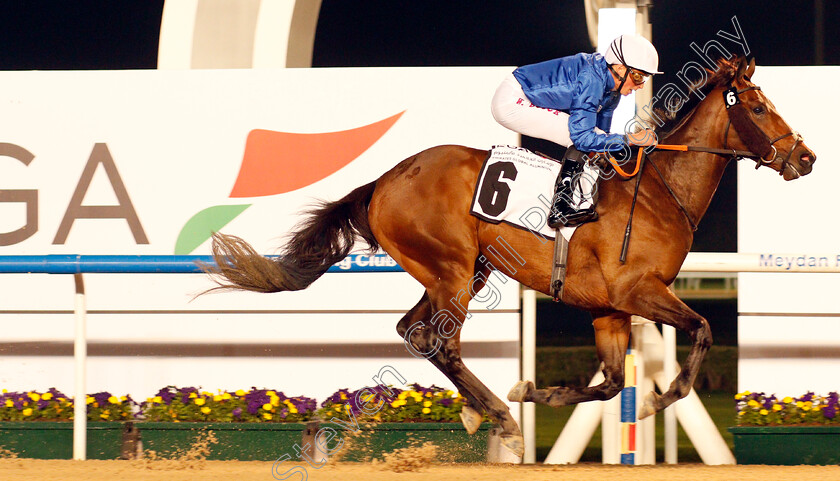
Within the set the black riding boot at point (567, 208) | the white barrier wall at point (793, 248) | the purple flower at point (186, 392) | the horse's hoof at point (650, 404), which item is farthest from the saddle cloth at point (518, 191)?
the purple flower at point (186, 392)

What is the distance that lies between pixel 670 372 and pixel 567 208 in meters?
1.03

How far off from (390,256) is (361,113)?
2.59ft

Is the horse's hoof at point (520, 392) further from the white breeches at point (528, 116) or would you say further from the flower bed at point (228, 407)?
the flower bed at point (228, 407)

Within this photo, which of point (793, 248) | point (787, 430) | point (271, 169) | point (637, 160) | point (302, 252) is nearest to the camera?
point (637, 160)

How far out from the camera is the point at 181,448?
3789 millimetres

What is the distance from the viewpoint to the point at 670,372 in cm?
378

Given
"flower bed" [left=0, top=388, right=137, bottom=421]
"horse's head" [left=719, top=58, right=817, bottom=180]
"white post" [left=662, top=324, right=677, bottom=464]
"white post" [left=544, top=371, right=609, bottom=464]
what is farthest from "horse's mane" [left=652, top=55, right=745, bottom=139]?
"flower bed" [left=0, top=388, right=137, bottom=421]

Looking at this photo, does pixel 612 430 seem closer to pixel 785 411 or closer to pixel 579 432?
pixel 579 432

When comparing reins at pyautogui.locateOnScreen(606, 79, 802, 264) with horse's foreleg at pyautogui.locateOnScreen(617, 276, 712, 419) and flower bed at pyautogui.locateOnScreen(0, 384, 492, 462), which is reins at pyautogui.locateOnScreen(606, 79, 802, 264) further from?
flower bed at pyautogui.locateOnScreen(0, 384, 492, 462)

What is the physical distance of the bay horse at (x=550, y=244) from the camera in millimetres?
3170

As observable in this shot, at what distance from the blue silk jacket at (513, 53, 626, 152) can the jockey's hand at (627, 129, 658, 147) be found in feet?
0.19

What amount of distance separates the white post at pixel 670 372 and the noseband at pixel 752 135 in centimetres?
87

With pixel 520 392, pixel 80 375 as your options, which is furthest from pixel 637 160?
pixel 80 375

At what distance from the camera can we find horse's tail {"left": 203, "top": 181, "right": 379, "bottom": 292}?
11.6ft
